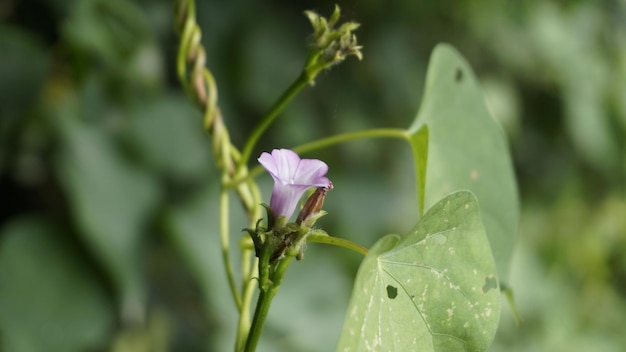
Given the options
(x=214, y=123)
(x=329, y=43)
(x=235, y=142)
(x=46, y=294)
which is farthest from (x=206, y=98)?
(x=235, y=142)

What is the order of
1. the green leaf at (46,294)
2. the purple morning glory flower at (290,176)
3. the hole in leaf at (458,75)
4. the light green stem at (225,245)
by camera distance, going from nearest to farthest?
1. the purple morning glory flower at (290,176)
2. the light green stem at (225,245)
3. the hole in leaf at (458,75)
4. the green leaf at (46,294)

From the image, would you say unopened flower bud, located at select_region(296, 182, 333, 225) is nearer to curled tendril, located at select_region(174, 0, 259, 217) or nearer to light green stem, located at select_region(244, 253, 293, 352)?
light green stem, located at select_region(244, 253, 293, 352)

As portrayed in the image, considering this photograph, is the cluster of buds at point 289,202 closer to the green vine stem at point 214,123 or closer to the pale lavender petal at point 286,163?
the pale lavender petal at point 286,163

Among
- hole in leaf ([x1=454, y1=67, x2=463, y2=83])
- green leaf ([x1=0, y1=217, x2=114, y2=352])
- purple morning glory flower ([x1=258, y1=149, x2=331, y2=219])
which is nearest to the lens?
purple morning glory flower ([x1=258, y1=149, x2=331, y2=219])

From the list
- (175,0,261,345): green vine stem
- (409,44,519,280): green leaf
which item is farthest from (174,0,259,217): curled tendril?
(409,44,519,280): green leaf

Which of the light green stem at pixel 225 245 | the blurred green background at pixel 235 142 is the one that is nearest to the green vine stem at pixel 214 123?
the light green stem at pixel 225 245
